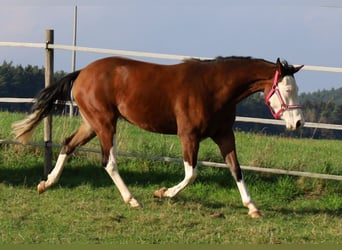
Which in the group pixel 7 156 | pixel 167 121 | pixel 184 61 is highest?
pixel 184 61

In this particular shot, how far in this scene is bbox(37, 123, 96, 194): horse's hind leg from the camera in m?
7.79

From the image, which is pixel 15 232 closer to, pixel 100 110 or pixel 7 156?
pixel 100 110

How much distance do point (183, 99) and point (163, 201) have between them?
1129mm

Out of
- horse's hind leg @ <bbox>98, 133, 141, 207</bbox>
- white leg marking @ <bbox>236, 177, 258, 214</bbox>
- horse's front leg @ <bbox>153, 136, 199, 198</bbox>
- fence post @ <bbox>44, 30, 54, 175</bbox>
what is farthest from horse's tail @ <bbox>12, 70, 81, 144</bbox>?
white leg marking @ <bbox>236, 177, 258, 214</bbox>

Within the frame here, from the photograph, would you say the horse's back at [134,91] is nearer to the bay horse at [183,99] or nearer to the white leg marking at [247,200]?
the bay horse at [183,99]

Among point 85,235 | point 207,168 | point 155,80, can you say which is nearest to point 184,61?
point 155,80

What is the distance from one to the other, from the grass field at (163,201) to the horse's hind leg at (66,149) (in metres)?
0.15

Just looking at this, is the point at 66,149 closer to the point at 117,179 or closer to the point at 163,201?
the point at 117,179

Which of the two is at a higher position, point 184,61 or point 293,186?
point 184,61

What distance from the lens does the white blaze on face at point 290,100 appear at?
7000mm

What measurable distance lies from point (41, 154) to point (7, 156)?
450 mm

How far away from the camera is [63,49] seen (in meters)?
8.63

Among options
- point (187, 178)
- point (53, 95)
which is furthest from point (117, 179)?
point (53, 95)

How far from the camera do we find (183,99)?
732 centimetres
